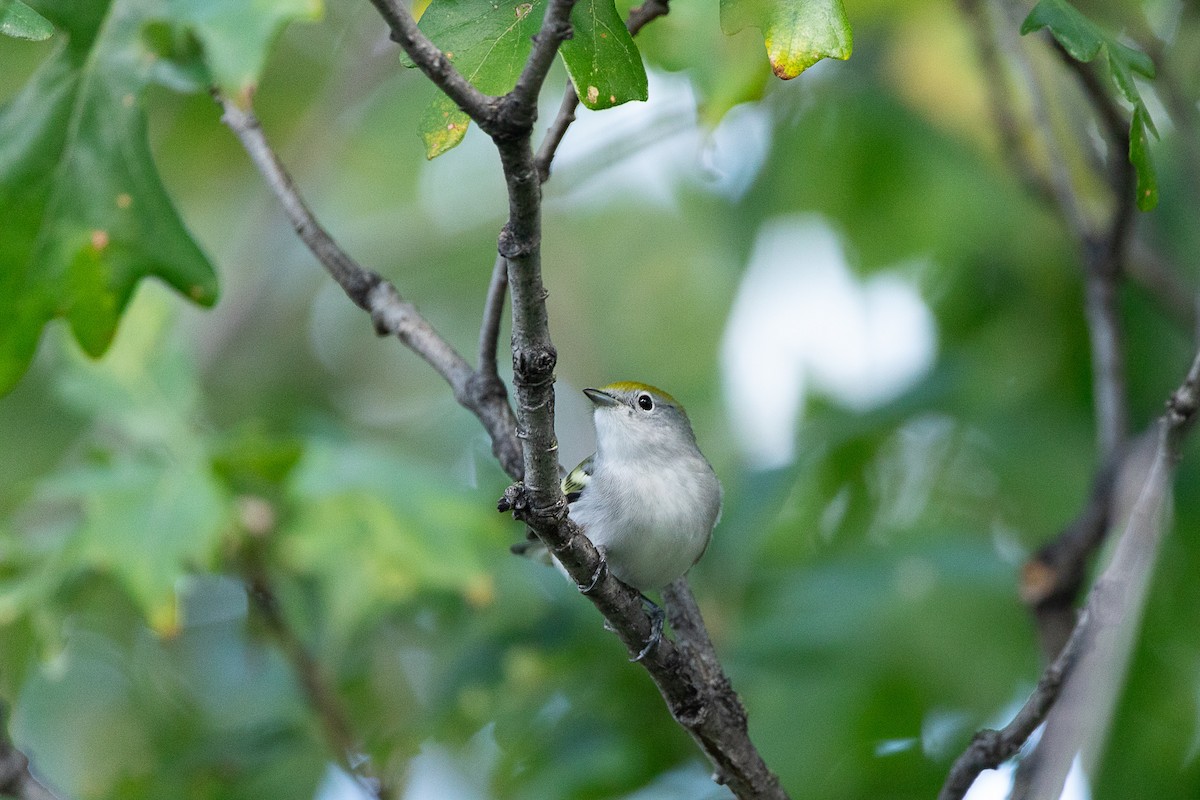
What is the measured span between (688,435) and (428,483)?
99cm

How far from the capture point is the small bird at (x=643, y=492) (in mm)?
3381

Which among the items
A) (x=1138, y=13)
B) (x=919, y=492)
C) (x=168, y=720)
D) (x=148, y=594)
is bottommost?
(x=168, y=720)

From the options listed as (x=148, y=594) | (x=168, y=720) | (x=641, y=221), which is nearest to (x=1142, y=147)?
(x=148, y=594)

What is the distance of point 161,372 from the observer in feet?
14.7

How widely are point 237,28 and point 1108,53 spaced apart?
5.74ft

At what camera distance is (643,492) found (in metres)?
3.59

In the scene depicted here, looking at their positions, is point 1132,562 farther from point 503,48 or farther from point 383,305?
point 383,305

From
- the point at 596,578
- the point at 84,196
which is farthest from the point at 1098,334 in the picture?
the point at 84,196

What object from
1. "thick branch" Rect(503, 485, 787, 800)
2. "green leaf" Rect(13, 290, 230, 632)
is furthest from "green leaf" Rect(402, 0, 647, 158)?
"green leaf" Rect(13, 290, 230, 632)

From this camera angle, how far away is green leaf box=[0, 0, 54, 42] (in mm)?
2311

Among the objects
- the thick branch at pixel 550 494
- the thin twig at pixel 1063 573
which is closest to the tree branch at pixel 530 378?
the thick branch at pixel 550 494

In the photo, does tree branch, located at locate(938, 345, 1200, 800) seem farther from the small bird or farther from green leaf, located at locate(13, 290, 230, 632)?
green leaf, located at locate(13, 290, 230, 632)

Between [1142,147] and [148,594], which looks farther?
[148,594]

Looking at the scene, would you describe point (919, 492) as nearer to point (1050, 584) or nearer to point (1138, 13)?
point (1050, 584)
